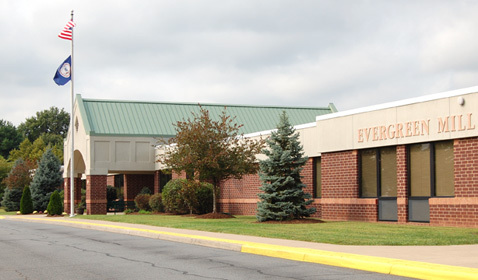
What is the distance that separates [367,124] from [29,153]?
258 ft

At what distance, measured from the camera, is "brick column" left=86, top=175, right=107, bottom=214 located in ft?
141

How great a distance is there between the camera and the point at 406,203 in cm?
2366

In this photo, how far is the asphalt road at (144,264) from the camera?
1145 cm

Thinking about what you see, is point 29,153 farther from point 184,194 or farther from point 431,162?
point 431,162

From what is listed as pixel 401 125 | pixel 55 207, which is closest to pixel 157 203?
pixel 55 207

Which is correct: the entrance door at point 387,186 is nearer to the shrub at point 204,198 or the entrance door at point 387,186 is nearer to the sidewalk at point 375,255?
the sidewalk at point 375,255

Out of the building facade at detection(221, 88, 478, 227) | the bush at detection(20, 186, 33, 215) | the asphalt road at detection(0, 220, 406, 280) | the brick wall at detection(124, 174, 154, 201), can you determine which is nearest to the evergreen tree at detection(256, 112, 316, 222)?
the building facade at detection(221, 88, 478, 227)

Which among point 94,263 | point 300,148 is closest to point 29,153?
point 300,148

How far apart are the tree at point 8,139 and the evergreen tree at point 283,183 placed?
92849 mm

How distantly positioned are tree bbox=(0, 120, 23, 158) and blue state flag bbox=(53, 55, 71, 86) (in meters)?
76.7

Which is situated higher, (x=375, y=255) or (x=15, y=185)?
(x=15, y=185)

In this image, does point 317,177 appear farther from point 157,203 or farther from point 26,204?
point 26,204

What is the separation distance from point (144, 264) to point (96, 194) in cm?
3105

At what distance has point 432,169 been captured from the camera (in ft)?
74.2
